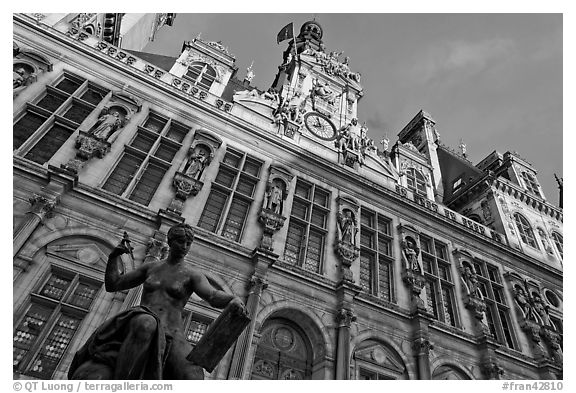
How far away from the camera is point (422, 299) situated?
47.3ft

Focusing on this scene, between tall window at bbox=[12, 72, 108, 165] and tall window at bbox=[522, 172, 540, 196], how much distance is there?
91.7 feet

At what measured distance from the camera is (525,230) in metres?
22.8

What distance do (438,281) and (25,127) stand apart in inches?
630

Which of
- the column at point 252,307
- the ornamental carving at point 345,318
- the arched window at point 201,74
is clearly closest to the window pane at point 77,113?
the arched window at point 201,74

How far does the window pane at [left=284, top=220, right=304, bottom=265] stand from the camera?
13391 mm

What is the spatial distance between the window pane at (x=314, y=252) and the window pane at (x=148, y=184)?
5.78 metres

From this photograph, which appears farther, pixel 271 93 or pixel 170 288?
pixel 271 93

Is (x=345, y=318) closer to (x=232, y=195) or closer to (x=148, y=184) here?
(x=232, y=195)

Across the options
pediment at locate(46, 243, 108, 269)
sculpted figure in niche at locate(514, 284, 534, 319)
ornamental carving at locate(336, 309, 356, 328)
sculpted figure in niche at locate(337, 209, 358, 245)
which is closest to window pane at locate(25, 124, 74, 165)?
pediment at locate(46, 243, 108, 269)

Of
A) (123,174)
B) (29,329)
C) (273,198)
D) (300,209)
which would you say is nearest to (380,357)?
(300,209)

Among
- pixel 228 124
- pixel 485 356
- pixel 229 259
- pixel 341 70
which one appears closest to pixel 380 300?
pixel 485 356

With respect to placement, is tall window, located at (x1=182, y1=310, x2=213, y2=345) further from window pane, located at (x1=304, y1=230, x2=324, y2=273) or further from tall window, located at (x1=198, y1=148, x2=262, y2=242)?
window pane, located at (x1=304, y1=230, x2=324, y2=273)

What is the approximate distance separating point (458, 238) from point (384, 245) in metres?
4.64

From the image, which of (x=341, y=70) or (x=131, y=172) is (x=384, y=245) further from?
(x=341, y=70)
